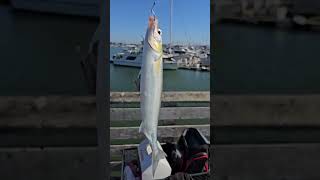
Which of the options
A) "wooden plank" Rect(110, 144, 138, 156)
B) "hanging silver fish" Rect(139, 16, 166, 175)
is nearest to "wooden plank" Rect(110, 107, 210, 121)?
"wooden plank" Rect(110, 144, 138, 156)

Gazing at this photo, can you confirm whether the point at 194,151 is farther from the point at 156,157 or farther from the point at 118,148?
the point at 118,148

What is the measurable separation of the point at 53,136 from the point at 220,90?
699mm

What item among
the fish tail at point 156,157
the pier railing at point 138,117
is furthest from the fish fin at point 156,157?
the pier railing at point 138,117

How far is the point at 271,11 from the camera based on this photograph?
1.74 meters

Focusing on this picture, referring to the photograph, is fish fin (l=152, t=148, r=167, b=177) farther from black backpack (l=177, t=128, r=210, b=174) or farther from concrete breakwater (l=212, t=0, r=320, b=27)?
concrete breakwater (l=212, t=0, r=320, b=27)

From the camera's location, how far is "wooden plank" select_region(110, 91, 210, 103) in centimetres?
576

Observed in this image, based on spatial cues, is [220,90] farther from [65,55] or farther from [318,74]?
[65,55]

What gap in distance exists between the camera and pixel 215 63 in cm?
175

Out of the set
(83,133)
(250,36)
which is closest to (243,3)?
(250,36)

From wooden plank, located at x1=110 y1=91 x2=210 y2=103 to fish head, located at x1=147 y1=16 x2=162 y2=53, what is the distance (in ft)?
7.06

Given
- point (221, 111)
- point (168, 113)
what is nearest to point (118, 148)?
point (168, 113)

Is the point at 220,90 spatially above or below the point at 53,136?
above

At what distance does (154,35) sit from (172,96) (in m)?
2.70

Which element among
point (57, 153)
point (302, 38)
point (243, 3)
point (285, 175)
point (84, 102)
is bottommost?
point (285, 175)
